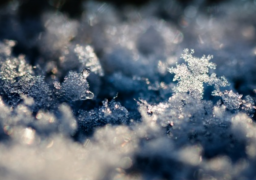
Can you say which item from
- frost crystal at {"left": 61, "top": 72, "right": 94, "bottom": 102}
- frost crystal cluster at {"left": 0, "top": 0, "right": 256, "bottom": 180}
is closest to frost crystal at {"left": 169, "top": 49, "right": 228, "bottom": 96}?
frost crystal cluster at {"left": 0, "top": 0, "right": 256, "bottom": 180}

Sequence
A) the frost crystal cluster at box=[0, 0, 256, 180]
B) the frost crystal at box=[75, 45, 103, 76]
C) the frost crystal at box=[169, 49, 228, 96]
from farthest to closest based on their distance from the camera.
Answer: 1. the frost crystal at box=[75, 45, 103, 76]
2. the frost crystal at box=[169, 49, 228, 96]
3. the frost crystal cluster at box=[0, 0, 256, 180]

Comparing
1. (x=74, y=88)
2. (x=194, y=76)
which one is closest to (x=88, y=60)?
(x=74, y=88)

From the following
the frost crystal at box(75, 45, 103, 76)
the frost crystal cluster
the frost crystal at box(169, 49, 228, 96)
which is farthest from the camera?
the frost crystal at box(75, 45, 103, 76)

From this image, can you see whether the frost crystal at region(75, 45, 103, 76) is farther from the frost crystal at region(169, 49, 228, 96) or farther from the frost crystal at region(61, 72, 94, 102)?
the frost crystal at region(169, 49, 228, 96)

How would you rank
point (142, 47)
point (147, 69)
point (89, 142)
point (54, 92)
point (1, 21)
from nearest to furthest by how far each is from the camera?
1. point (89, 142)
2. point (54, 92)
3. point (147, 69)
4. point (142, 47)
5. point (1, 21)

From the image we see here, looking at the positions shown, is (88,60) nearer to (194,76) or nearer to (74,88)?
(74,88)

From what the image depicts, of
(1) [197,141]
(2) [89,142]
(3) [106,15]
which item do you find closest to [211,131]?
(1) [197,141]

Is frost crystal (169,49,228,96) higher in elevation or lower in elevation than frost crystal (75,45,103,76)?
lower

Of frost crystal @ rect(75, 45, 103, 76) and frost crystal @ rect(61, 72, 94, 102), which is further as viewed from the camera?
frost crystal @ rect(75, 45, 103, 76)

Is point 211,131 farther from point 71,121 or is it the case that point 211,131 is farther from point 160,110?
point 71,121
